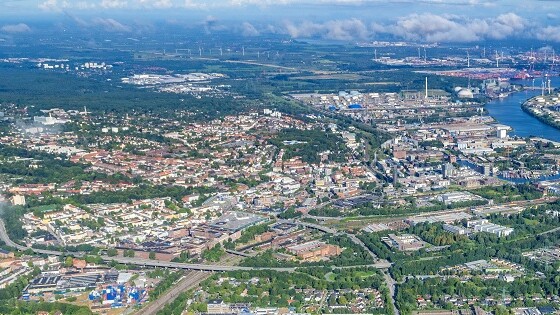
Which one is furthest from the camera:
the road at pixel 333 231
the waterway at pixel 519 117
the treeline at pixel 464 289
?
the waterway at pixel 519 117

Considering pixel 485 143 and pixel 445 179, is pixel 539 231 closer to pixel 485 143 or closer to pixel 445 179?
pixel 445 179

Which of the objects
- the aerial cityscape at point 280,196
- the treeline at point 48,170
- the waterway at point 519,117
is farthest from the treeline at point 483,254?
the waterway at point 519,117

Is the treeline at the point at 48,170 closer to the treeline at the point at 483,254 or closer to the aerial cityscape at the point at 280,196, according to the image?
the aerial cityscape at the point at 280,196

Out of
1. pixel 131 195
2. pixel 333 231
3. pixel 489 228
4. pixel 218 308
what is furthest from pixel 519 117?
pixel 218 308

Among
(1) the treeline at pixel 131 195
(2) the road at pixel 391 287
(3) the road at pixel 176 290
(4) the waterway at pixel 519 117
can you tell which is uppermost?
(1) the treeline at pixel 131 195

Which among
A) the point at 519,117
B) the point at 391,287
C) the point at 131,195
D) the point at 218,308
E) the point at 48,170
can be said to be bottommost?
the point at 391,287

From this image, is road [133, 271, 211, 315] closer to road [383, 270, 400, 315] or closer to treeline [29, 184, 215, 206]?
road [383, 270, 400, 315]

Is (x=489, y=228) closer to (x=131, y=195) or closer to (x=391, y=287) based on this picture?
(x=391, y=287)
